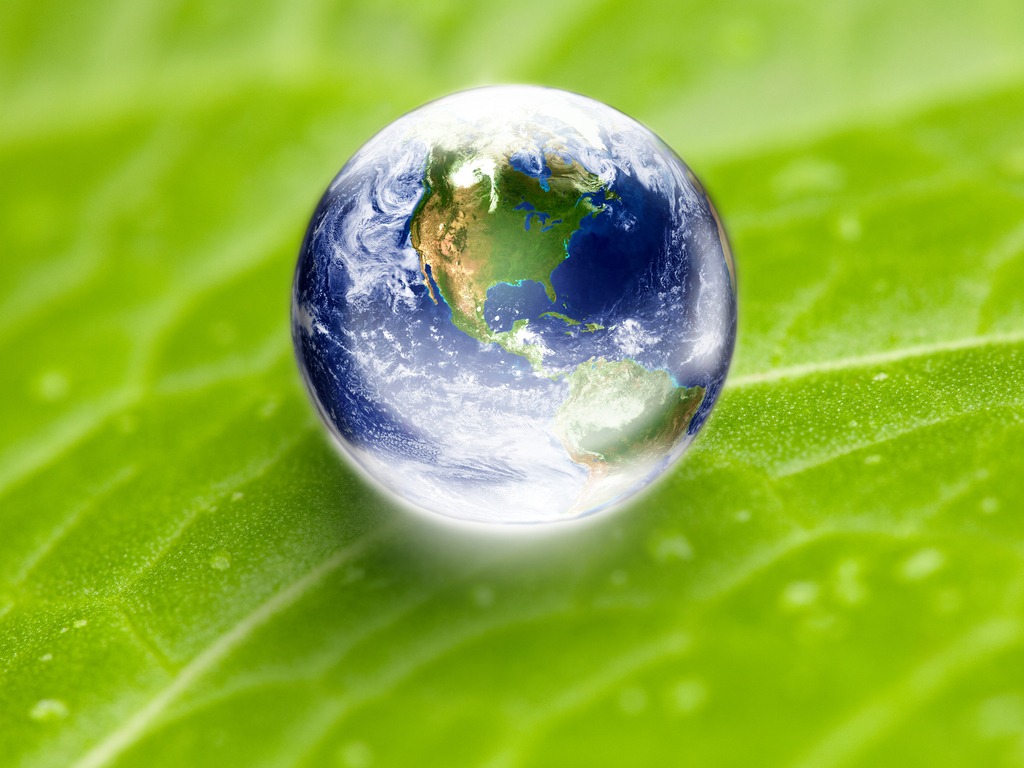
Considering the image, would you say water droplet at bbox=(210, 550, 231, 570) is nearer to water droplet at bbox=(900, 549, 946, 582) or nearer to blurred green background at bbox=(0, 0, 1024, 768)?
blurred green background at bbox=(0, 0, 1024, 768)

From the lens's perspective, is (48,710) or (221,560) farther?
(221,560)

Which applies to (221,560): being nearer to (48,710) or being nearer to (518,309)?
(48,710)

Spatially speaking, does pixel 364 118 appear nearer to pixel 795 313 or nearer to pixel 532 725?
pixel 795 313

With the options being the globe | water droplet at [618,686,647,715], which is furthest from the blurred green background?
the globe

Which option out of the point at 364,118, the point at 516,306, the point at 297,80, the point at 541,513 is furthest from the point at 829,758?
the point at 297,80

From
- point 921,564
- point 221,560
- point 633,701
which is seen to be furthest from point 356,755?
point 921,564

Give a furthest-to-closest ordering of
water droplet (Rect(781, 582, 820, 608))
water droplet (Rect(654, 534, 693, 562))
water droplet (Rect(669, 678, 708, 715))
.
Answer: water droplet (Rect(654, 534, 693, 562))
water droplet (Rect(781, 582, 820, 608))
water droplet (Rect(669, 678, 708, 715))

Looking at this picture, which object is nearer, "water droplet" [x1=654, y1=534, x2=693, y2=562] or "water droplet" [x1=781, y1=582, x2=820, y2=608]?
"water droplet" [x1=781, y1=582, x2=820, y2=608]
